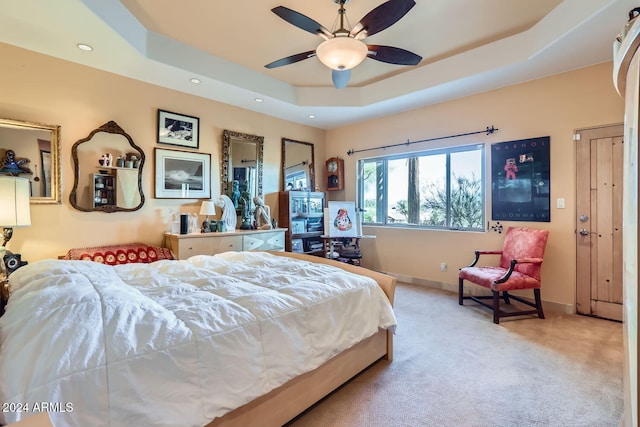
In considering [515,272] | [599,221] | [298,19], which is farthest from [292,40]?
[599,221]

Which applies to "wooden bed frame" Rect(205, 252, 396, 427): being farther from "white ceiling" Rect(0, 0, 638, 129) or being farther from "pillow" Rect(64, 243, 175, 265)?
"white ceiling" Rect(0, 0, 638, 129)

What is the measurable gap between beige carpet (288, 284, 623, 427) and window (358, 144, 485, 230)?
1.71 metres

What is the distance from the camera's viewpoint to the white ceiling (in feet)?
8.25

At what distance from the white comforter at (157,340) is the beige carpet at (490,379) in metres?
0.41

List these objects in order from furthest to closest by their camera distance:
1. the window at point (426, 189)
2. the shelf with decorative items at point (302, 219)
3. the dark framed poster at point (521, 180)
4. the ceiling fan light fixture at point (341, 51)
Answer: the shelf with decorative items at point (302, 219)
the window at point (426, 189)
the dark framed poster at point (521, 180)
the ceiling fan light fixture at point (341, 51)

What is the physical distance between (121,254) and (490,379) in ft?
11.9

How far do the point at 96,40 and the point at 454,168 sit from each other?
14.9 feet

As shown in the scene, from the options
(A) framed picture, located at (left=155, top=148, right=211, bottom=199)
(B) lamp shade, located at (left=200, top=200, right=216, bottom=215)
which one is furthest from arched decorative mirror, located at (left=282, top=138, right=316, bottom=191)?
(B) lamp shade, located at (left=200, top=200, right=216, bottom=215)

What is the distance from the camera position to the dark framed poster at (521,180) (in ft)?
11.7

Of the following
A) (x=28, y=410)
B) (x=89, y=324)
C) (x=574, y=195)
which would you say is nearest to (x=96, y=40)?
(x=89, y=324)

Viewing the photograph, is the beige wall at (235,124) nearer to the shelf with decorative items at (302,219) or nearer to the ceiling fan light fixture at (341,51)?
the shelf with decorative items at (302,219)

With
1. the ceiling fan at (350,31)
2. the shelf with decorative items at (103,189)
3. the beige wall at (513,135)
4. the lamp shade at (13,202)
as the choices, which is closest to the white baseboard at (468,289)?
the beige wall at (513,135)

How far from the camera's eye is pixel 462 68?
3.54m

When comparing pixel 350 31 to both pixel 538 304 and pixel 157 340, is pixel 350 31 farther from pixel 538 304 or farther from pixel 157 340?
pixel 538 304
